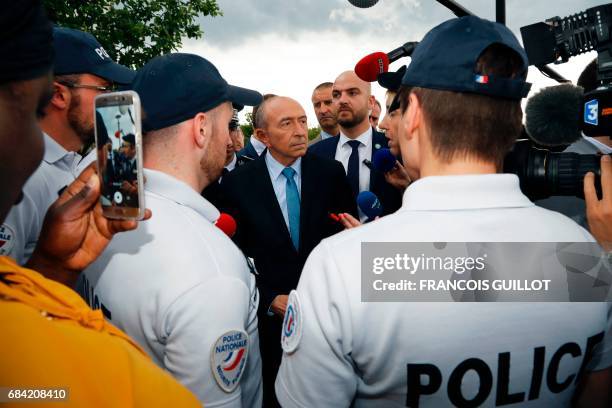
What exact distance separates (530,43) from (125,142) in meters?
2.06

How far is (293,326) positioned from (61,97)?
2.44 metres

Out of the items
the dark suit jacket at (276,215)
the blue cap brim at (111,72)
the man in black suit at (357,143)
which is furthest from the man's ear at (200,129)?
the man in black suit at (357,143)

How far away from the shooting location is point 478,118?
1.55 meters

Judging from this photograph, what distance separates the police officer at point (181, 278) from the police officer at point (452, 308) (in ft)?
0.78

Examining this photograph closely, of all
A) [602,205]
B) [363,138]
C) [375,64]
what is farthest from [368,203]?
[602,205]

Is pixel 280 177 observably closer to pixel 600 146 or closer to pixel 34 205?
pixel 34 205

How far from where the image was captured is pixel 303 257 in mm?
3934

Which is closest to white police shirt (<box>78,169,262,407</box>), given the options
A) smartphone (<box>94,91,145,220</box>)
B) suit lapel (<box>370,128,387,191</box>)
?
smartphone (<box>94,91,145,220</box>)

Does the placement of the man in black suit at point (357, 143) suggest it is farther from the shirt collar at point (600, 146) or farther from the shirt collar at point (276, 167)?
the shirt collar at point (600, 146)

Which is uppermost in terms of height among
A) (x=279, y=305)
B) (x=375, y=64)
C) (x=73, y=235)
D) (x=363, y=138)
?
(x=375, y=64)

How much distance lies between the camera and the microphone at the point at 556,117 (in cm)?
230

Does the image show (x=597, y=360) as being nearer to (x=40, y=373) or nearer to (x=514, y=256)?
(x=514, y=256)

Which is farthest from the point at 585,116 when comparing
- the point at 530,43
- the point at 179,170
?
the point at 179,170

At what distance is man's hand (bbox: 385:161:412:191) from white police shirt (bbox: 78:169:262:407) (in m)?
2.60
